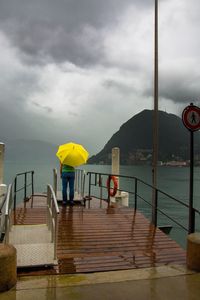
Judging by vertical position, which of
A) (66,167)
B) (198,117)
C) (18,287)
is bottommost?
(18,287)

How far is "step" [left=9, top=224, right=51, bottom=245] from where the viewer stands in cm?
672

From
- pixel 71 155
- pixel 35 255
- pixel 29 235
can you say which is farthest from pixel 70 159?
pixel 35 255

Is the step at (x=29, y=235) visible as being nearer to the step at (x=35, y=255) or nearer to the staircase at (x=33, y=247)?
the staircase at (x=33, y=247)

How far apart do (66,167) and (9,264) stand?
239 inches

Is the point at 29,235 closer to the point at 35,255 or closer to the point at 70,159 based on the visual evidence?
the point at 35,255

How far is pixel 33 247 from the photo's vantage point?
5.96 m

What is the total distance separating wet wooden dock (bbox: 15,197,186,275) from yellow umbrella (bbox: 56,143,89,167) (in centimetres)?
144

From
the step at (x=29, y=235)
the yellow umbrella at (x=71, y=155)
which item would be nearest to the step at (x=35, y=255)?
the step at (x=29, y=235)

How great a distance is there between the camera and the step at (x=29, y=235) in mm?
6723

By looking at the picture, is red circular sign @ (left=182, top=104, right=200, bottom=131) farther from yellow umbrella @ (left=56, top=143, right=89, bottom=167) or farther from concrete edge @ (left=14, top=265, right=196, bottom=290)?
yellow umbrella @ (left=56, top=143, right=89, bottom=167)

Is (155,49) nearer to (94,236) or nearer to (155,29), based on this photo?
(155,29)

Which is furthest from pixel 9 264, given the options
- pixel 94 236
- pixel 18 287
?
pixel 94 236

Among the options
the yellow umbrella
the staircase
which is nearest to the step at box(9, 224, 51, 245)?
the staircase

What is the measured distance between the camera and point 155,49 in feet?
32.8
